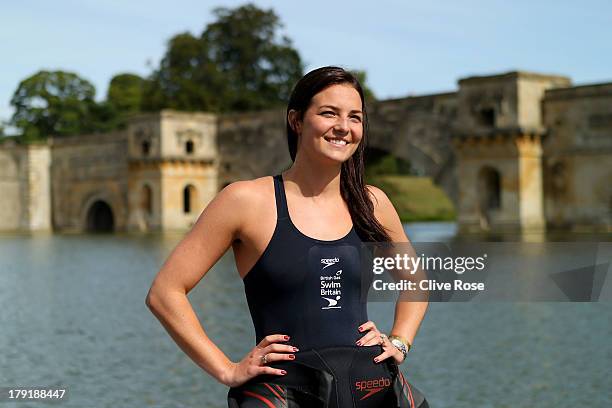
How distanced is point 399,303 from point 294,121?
52cm

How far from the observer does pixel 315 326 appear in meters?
2.36

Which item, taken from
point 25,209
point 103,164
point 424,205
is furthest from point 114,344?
point 424,205

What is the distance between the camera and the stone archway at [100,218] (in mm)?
42125

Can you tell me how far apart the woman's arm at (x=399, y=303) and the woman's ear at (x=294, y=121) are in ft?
0.76

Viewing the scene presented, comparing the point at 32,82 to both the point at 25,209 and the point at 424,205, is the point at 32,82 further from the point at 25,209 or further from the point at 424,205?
the point at 424,205

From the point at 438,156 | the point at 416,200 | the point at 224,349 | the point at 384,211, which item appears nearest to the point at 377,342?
the point at 384,211

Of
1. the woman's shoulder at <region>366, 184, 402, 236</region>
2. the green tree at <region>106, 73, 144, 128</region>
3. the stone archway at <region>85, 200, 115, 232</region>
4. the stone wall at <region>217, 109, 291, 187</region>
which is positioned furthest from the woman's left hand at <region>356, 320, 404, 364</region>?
the green tree at <region>106, 73, 144, 128</region>

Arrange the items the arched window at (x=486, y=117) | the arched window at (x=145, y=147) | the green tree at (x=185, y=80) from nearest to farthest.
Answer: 1. the arched window at (x=486, y=117)
2. the arched window at (x=145, y=147)
3. the green tree at (x=185, y=80)

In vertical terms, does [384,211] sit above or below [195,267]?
above

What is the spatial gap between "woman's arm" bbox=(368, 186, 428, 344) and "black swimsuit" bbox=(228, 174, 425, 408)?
0.15 meters

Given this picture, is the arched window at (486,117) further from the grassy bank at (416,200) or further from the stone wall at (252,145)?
the grassy bank at (416,200)

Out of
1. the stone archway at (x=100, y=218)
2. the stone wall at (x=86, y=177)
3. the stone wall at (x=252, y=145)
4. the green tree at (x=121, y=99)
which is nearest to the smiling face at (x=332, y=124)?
the stone wall at (x=252, y=145)

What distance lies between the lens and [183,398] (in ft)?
25.4

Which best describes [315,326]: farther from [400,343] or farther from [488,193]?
[488,193]
